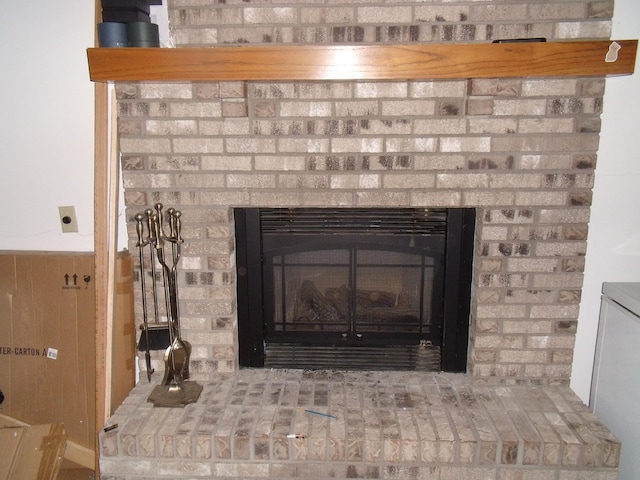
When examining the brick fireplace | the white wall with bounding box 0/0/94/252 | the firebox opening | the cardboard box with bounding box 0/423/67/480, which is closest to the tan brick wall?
the brick fireplace

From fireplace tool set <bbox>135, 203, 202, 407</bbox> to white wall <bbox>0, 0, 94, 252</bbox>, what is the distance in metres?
0.32

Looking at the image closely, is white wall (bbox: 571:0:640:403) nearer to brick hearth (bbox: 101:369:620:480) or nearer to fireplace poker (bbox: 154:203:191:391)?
brick hearth (bbox: 101:369:620:480)

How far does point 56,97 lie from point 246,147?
2.43ft

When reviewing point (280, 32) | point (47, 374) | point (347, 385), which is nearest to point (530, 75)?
point (280, 32)

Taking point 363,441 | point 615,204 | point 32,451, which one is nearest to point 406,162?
point 615,204

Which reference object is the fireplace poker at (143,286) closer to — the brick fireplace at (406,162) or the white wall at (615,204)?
Result: the brick fireplace at (406,162)

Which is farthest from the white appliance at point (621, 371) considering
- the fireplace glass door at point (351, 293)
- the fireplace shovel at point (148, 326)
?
the fireplace shovel at point (148, 326)

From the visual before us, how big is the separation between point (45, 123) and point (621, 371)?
7.59 ft

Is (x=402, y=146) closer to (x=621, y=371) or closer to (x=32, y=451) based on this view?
(x=621, y=371)

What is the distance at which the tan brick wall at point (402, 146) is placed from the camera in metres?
1.57

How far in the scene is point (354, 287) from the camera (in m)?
1.92

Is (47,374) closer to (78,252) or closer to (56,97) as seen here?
(78,252)

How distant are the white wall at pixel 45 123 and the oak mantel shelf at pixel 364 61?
23 centimetres

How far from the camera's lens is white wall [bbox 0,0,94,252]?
1.66 m
